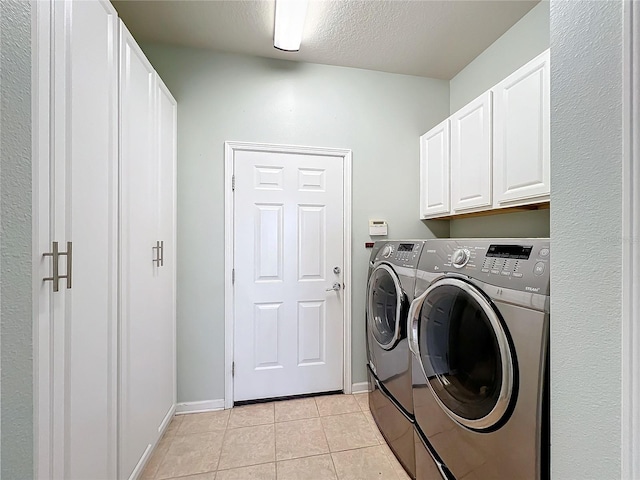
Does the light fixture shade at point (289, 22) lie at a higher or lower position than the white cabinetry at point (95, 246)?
higher

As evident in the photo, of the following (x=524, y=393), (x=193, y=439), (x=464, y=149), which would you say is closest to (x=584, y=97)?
(x=524, y=393)

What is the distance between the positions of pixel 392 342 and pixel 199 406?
1494 mm

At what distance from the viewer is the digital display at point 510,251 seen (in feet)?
2.97

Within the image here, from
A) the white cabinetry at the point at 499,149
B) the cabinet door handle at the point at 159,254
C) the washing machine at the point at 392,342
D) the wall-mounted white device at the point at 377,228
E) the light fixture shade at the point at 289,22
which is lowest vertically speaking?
the washing machine at the point at 392,342

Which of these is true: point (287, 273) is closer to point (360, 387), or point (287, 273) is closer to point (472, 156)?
point (360, 387)

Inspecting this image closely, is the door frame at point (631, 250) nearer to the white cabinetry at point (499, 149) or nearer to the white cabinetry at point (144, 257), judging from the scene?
the white cabinetry at point (499, 149)

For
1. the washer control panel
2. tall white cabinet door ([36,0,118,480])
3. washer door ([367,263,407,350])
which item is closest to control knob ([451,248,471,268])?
the washer control panel

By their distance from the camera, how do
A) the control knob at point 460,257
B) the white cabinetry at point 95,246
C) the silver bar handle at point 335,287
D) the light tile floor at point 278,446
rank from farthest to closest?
the silver bar handle at point 335,287 < the light tile floor at point 278,446 < the control knob at point 460,257 < the white cabinetry at point 95,246

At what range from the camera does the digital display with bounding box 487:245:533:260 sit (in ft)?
2.97

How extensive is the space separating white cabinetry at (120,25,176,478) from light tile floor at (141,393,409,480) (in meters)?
0.18

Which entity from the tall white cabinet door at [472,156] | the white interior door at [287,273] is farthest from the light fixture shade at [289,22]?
the tall white cabinet door at [472,156]

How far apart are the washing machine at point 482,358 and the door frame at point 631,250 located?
10.5 inches

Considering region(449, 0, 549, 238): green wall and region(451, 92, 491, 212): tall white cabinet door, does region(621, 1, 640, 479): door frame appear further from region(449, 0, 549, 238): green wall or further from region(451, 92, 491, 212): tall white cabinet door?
region(449, 0, 549, 238): green wall

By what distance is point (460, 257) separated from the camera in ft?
Result: 3.76
